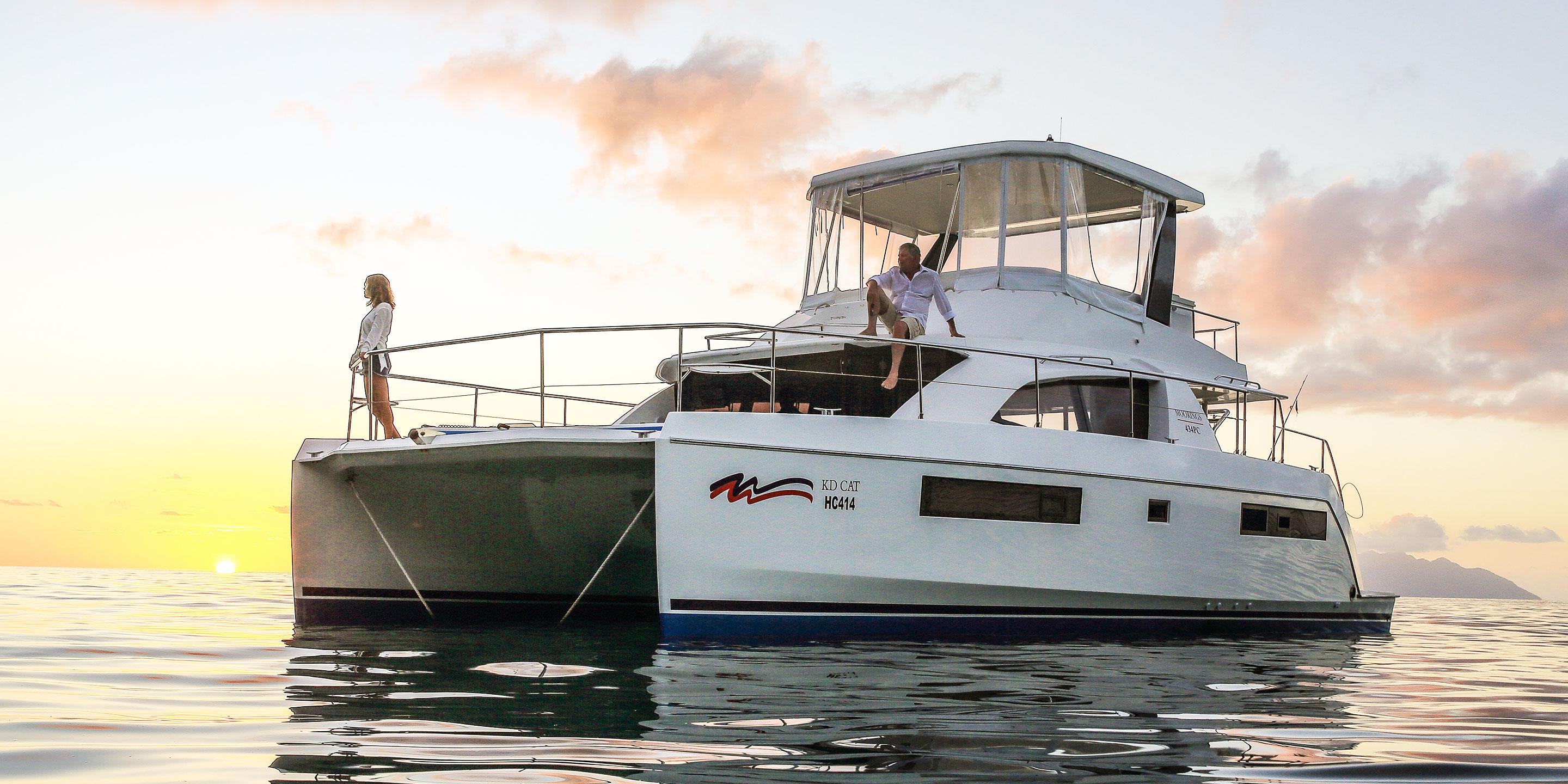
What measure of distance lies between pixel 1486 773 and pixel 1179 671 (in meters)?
3.12

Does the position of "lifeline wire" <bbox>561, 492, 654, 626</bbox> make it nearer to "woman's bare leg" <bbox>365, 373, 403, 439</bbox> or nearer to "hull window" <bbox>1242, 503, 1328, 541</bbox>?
"woman's bare leg" <bbox>365, 373, 403, 439</bbox>

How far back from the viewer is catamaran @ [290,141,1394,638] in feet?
25.6

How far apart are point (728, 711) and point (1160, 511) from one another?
18.5 ft

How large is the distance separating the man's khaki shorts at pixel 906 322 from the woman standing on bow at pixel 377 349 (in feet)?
12.2

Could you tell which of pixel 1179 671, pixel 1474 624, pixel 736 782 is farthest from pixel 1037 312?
pixel 1474 624

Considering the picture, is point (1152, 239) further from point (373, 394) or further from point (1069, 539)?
point (373, 394)

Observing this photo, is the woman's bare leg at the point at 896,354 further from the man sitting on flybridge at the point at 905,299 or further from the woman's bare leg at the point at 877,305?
the woman's bare leg at the point at 877,305

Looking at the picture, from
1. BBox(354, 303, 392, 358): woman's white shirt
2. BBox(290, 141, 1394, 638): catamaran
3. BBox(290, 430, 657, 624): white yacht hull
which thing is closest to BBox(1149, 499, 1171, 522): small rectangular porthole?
BBox(290, 141, 1394, 638): catamaran

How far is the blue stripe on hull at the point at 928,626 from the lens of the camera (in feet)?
24.9

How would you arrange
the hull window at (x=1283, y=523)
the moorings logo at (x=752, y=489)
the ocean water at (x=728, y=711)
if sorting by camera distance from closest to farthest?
the ocean water at (x=728, y=711) → the moorings logo at (x=752, y=489) → the hull window at (x=1283, y=523)

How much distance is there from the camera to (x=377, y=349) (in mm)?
9125

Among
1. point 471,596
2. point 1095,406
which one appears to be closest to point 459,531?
point 471,596

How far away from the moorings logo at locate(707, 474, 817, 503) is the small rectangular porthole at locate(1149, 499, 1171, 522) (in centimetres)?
315

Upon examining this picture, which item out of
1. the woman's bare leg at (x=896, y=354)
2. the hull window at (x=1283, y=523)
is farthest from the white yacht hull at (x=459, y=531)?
the hull window at (x=1283, y=523)
